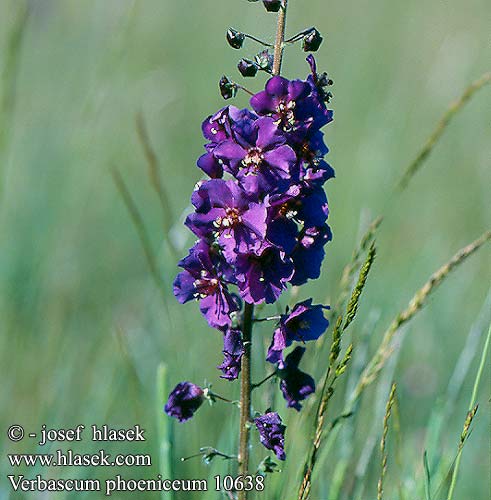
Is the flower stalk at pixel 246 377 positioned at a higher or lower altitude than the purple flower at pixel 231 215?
lower

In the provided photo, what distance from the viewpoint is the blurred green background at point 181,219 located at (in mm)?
3512

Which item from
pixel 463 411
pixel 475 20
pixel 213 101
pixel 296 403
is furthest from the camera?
pixel 475 20

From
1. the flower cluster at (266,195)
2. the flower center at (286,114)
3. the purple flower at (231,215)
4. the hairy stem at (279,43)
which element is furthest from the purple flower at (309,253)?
the hairy stem at (279,43)

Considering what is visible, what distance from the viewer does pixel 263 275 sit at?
2.19m

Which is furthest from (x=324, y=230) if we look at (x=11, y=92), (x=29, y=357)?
(x=29, y=357)

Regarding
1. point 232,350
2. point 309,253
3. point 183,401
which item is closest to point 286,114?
point 309,253

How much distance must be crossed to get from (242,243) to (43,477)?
56.9 inches

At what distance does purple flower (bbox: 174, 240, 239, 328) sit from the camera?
7.47 feet

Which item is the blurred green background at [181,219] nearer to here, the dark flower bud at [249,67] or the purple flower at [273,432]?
the purple flower at [273,432]

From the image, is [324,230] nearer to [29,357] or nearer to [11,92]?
[11,92]

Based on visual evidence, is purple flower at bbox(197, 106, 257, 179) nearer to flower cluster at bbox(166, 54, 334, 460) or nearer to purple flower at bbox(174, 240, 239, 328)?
flower cluster at bbox(166, 54, 334, 460)

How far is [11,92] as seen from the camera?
3.59 m

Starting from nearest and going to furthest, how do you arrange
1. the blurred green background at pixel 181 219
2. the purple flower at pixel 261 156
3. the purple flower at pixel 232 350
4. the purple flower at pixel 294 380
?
the purple flower at pixel 261 156 → the purple flower at pixel 232 350 → the purple flower at pixel 294 380 → the blurred green background at pixel 181 219

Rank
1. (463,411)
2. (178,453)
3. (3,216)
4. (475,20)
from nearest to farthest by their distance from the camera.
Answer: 1. (178,453)
2. (463,411)
3. (3,216)
4. (475,20)
